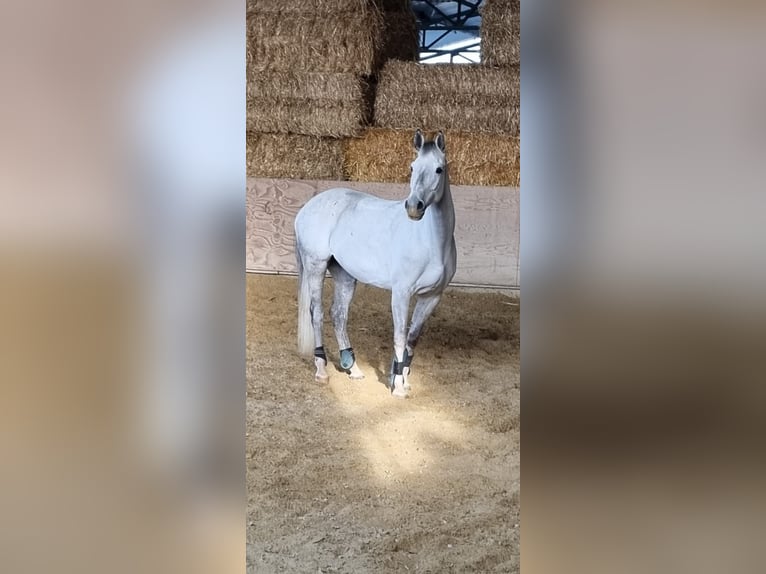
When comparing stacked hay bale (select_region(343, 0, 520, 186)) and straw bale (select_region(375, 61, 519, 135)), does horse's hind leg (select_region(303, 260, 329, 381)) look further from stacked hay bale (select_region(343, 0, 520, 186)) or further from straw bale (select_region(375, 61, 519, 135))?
straw bale (select_region(375, 61, 519, 135))

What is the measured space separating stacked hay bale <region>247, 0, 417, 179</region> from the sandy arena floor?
0.35 m

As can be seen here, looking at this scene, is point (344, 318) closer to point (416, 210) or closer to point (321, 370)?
point (321, 370)

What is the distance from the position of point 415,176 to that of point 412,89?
0.24m

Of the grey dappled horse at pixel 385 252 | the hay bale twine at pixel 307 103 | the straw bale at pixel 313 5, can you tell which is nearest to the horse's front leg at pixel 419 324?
the grey dappled horse at pixel 385 252

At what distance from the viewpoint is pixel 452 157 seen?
198 cm

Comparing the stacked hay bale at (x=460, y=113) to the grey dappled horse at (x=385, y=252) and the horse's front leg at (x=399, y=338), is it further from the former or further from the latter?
the horse's front leg at (x=399, y=338)

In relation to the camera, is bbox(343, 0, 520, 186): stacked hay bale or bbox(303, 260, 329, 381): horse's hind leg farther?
bbox(303, 260, 329, 381): horse's hind leg

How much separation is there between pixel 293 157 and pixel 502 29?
63cm

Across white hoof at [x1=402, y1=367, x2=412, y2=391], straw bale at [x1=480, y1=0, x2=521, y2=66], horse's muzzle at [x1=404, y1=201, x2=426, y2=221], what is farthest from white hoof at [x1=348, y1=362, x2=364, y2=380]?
straw bale at [x1=480, y1=0, x2=521, y2=66]

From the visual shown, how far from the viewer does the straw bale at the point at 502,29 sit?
193 centimetres

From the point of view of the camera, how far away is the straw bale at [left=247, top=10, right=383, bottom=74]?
80.0 inches
